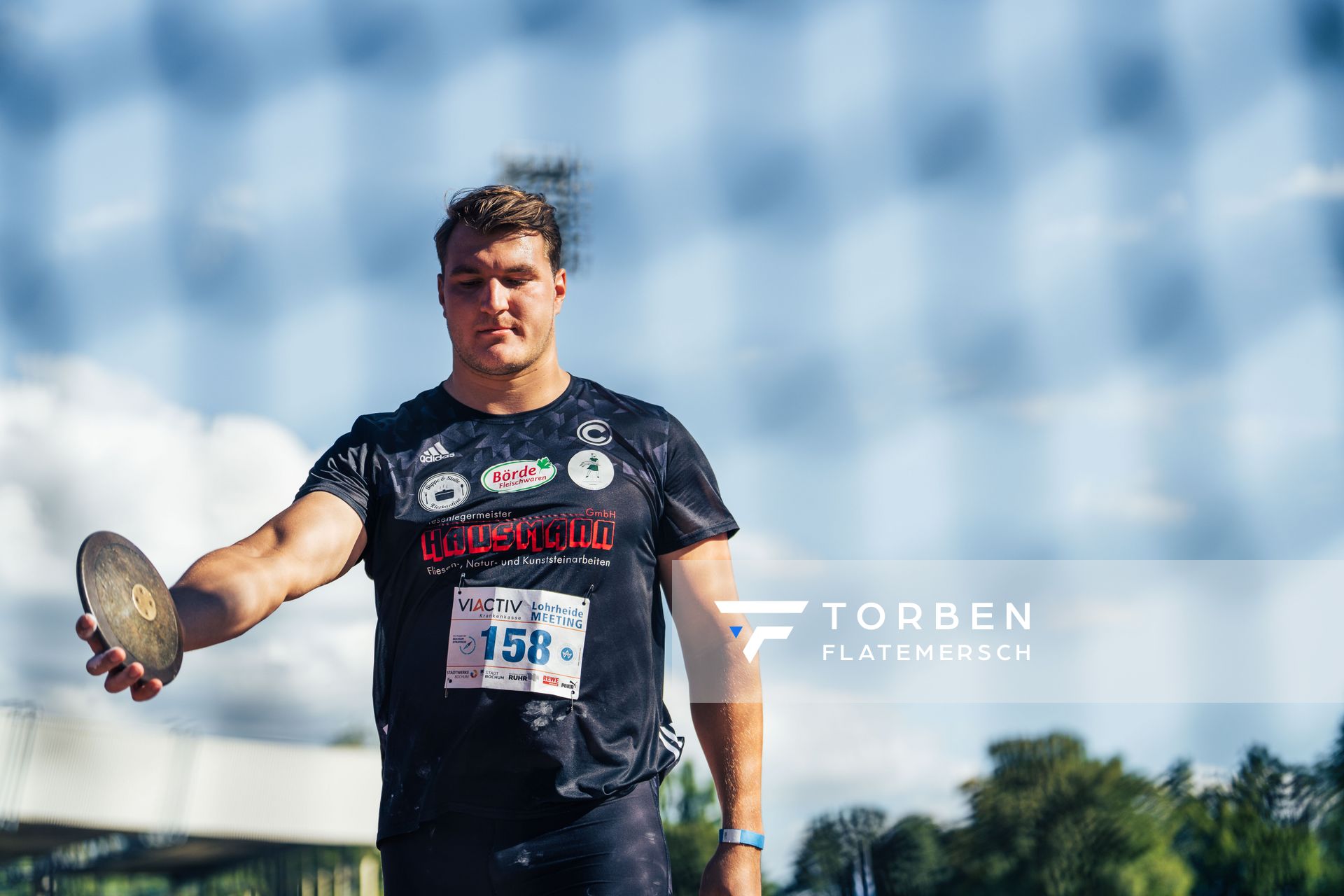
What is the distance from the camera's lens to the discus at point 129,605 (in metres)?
2.09

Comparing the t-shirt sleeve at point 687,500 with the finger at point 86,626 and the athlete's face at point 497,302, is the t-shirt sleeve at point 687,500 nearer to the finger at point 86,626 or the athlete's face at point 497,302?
the athlete's face at point 497,302

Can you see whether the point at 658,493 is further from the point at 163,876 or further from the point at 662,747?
the point at 163,876

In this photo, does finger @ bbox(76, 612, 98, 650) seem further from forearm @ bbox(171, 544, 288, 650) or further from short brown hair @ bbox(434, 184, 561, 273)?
short brown hair @ bbox(434, 184, 561, 273)

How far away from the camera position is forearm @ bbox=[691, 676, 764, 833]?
3.12 meters

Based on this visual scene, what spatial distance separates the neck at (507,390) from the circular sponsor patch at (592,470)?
20cm

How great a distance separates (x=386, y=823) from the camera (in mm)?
2902

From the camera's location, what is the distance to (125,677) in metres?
2.10

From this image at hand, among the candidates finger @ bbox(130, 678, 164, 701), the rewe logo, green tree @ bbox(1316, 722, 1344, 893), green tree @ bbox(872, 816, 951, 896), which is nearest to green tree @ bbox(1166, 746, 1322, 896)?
green tree @ bbox(1316, 722, 1344, 893)

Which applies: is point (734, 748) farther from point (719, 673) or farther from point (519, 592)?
point (519, 592)

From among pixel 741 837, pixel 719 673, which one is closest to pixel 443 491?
pixel 719 673

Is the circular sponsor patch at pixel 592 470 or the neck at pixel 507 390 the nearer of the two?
the circular sponsor patch at pixel 592 470

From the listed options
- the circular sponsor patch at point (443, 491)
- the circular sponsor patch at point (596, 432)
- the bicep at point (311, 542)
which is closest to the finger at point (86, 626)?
the bicep at point (311, 542)

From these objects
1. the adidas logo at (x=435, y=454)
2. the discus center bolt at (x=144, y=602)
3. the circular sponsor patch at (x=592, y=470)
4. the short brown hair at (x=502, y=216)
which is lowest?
the discus center bolt at (x=144, y=602)

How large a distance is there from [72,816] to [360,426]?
28.9 metres
